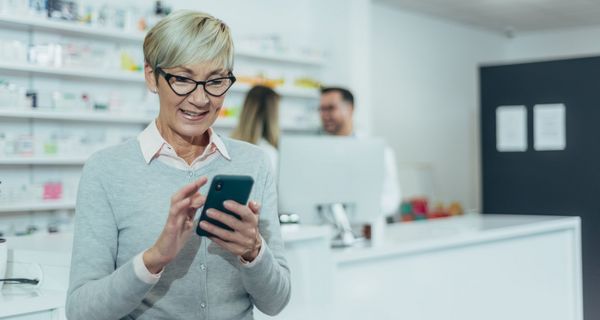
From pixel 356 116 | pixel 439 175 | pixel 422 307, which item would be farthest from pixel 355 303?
pixel 439 175

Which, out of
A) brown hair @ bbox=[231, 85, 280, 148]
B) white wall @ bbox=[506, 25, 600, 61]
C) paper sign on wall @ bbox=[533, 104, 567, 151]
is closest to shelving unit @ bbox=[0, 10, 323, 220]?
brown hair @ bbox=[231, 85, 280, 148]

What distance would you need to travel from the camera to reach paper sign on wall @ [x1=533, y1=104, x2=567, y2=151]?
5.25 meters

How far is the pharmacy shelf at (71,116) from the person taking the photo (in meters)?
4.68

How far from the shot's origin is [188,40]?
4.39 feet

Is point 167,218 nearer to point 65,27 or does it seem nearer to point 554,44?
point 65,27

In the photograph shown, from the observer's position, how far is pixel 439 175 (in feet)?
30.2

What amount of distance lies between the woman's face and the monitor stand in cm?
190

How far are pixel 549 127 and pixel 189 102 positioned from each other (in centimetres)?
442

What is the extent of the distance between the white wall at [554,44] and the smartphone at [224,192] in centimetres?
903

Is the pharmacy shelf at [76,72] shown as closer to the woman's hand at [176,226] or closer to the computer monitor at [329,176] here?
the computer monitor at [329,176]

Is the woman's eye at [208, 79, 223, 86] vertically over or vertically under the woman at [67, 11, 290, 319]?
over

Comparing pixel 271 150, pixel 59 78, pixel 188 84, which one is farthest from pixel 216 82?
pixel 59 78

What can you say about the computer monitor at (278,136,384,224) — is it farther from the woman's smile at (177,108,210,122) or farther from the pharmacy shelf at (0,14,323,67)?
the pharmacy shelf at (0,14,323,67)

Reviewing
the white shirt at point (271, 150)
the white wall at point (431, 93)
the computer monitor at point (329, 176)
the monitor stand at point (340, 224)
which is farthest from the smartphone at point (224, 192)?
the white wall at point (431, 93)
